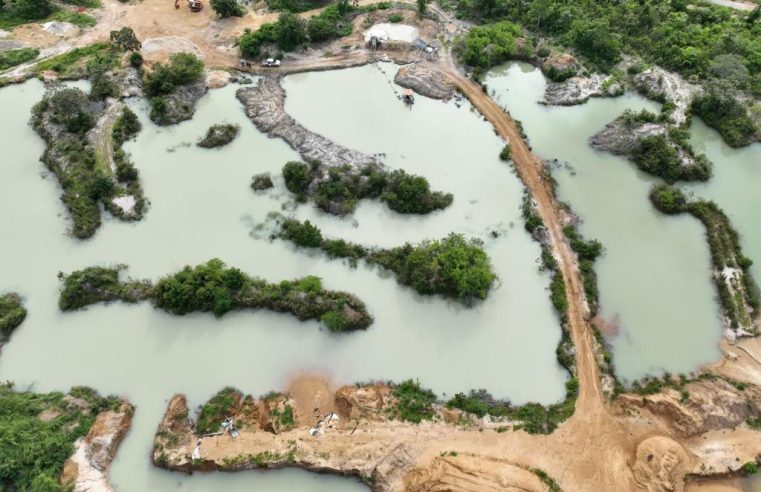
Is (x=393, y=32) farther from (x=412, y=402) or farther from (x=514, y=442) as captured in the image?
(x=514, y=442)

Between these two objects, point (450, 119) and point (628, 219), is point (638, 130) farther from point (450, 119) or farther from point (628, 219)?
point (450, 119)

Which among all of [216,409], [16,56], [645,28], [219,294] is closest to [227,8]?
[16,56]

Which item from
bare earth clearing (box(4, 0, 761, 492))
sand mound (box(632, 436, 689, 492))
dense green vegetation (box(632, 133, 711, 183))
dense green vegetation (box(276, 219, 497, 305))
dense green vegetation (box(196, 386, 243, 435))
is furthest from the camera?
dense green vegetation (box(632, 133, 711, 183))

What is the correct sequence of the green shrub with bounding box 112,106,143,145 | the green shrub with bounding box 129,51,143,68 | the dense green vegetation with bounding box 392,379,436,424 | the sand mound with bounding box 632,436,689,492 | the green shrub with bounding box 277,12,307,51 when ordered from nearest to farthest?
the sand mound with bounding box 632,436,689,492
the dense green vegetation with bounding box 392,379,436,424
the green shrub with bounding box 112,106,143,145
the green shrub with bounding box 129,51,143,68
the green shrub with bounding box 277,12,307,51

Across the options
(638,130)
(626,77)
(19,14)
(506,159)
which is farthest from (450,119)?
(19,14)

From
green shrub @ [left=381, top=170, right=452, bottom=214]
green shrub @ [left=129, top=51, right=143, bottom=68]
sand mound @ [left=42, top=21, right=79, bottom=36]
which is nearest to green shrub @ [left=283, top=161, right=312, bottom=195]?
green shrub @ [left=381, top=170, right=452, bottom=214]

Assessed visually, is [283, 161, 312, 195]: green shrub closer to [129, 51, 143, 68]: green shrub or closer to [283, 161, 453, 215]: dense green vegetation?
[283, 161, 453, 215]: dense green vegetation
